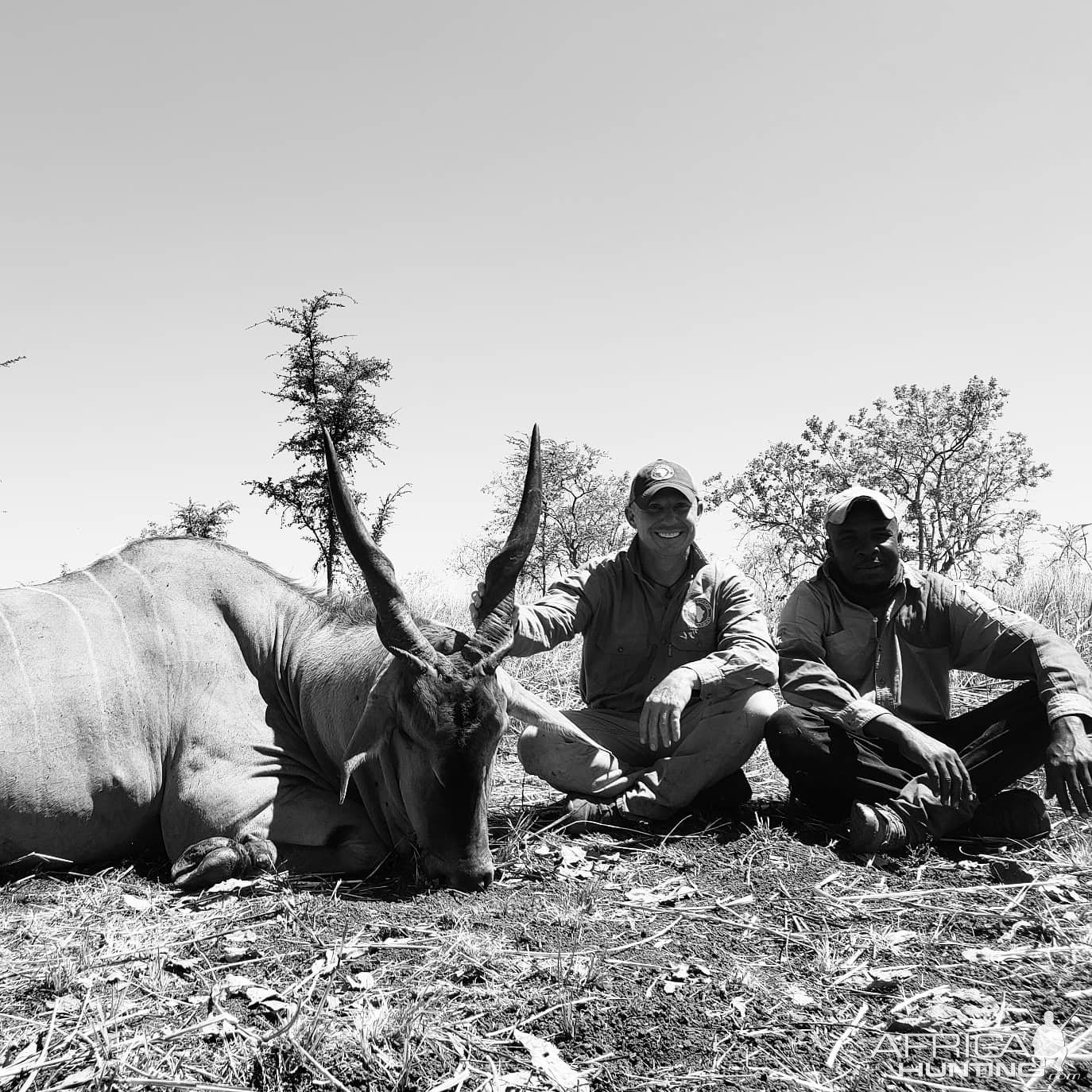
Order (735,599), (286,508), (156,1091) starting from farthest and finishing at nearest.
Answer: (286,508) → (735,599) → (156,1091)

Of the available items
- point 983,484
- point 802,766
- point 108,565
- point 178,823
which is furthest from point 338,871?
point 983,484

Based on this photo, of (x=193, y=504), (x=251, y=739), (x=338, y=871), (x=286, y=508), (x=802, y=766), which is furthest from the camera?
(x=193, y=504)

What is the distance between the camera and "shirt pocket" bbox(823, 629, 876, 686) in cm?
482

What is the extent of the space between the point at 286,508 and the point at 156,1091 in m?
17.3

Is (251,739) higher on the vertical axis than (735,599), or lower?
lower

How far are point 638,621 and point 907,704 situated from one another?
148 cm

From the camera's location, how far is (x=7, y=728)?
12.9ft

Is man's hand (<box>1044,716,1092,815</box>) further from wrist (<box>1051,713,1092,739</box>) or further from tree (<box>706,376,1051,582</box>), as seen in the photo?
tree (<box>706,376,1051,582</box>)

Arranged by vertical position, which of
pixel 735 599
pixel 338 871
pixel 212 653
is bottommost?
pixel 338 871

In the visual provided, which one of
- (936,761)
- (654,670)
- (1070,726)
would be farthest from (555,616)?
(1070,726)

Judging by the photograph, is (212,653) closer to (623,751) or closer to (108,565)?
(108,565)

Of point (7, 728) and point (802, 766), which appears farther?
point (802, 766)

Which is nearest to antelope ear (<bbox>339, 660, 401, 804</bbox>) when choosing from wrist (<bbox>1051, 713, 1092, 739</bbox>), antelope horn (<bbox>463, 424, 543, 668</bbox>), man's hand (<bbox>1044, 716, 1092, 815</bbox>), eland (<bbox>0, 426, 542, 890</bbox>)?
eland (<bbox>0, 426, 542, 890</bbox>)

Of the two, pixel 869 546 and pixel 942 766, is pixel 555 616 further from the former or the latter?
pixel 942 766
